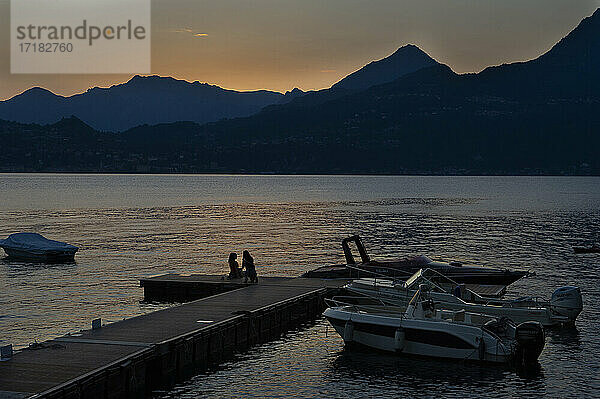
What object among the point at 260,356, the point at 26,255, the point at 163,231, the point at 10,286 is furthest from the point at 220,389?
the point at 163,231

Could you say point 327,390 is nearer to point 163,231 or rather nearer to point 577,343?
point 577,343

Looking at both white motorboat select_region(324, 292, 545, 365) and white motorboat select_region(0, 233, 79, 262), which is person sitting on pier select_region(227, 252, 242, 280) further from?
white motorboat select_region(0, 233, 79, 262)

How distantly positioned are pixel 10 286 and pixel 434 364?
33456 mm

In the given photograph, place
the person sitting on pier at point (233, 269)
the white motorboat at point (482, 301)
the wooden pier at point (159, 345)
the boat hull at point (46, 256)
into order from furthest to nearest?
the boat hull at point (46, 256) < the person sitting on pier at point (233, 269) < the white motorboat at point (482, 301) < the wooden pier at point (159, 345)

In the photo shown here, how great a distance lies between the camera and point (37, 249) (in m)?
67.1

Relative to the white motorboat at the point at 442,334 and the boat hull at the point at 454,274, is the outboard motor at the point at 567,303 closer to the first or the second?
the white motorboat at the point at 442,334

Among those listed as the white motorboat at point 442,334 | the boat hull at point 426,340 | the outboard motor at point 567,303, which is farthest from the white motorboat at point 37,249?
the outboard motor at point 567,303

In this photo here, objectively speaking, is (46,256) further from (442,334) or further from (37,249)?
(442,334)

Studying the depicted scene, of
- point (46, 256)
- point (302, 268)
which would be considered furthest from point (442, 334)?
point (46, 256)

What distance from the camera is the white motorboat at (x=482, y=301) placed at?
1485 inches

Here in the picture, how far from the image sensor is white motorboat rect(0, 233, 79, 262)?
66.7 metres

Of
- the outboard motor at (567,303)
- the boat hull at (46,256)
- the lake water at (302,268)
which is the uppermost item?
the outboard motor at (567,303)

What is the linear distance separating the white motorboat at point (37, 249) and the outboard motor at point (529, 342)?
45828 millimetres

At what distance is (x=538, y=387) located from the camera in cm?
3022
